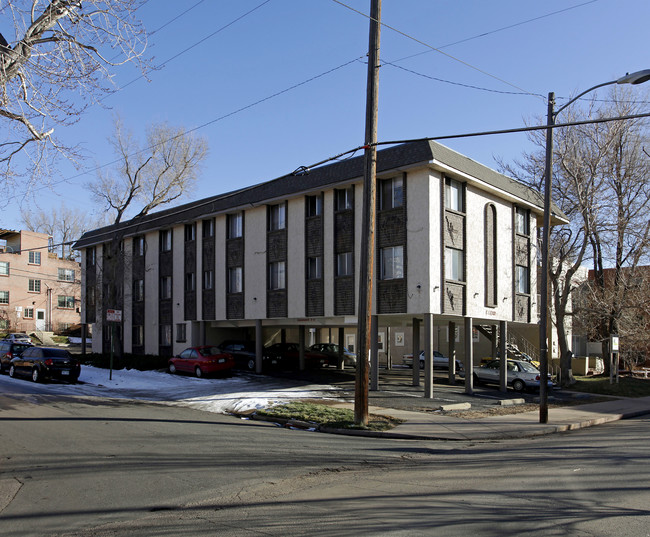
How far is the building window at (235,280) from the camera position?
31575mm

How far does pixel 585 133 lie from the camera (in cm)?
3077

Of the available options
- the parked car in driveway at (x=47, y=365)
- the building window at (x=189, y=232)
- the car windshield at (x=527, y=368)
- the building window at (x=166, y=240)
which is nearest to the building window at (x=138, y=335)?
the building window at (x=166, y=240)

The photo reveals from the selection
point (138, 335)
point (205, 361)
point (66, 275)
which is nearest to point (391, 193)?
point (205, 361)

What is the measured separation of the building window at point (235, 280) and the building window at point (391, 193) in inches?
402

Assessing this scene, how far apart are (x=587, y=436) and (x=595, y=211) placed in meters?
18.9

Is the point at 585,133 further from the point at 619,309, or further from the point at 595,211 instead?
the point at 619,309

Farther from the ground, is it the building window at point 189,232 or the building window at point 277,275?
the building window at point 189,232

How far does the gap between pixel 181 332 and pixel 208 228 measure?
6419mm

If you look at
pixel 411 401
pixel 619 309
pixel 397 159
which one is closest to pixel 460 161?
pixel 397 159

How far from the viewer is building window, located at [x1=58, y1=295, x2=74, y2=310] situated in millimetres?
71750

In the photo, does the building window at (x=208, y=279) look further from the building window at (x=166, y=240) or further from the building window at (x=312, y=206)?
the building window at (x=312, y=206)

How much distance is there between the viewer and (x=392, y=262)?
2397 centimetres

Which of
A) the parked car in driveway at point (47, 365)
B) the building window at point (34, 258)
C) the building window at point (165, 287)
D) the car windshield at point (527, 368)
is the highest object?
the building window at point (34, 258)

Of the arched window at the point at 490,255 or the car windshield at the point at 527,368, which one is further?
the car windshield at the point at 527,368
